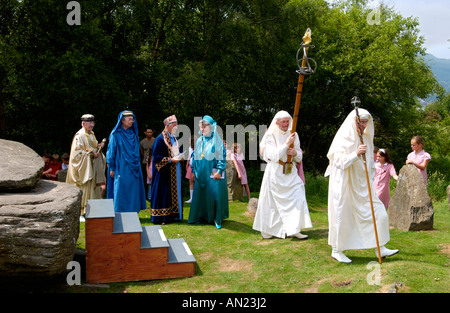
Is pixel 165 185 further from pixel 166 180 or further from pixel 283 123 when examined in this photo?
pixel 283 123

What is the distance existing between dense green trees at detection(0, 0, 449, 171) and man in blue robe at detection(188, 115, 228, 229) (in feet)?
17.7

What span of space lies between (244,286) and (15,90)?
11.6m

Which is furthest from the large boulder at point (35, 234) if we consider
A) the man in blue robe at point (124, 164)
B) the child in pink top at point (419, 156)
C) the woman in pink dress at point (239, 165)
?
the child in pink top at point (419, 156)

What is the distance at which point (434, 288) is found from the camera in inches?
193

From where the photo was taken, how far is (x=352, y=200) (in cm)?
630

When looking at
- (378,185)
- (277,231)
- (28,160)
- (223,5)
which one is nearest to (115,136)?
(28,160)

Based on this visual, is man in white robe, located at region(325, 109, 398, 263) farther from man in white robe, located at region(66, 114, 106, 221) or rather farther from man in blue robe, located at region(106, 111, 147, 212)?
man in white robe, located at region(66, 114, 106, 221)

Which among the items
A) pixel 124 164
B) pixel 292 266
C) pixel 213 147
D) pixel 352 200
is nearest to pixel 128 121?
pixel 124 164

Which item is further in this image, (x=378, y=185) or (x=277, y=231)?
(x=378, y=185)

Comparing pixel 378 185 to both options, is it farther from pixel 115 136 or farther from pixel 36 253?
pixel 36 253

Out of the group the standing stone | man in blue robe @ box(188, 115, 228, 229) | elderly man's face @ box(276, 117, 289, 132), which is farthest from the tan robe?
the standing stone

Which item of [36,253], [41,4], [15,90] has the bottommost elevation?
[36,253]

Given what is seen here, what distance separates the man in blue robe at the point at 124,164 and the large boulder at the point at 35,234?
3998 millimetres

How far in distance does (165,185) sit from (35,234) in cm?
454
